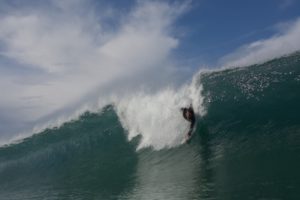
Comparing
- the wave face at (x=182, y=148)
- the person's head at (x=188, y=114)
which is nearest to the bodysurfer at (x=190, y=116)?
the person's head at (x=188, y=114)

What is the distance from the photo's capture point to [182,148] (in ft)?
50.0

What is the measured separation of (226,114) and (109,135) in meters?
7.00

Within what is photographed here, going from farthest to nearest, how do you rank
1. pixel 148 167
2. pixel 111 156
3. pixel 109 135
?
pixel 109 135 < pixel 111 156 < pixel 148 167

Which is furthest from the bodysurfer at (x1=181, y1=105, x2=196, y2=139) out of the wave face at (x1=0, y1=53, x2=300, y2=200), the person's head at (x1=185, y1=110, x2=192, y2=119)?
the wave face at (x1=0, y1=53, x2=300, y2=200)

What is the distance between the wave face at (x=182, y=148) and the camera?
10.5m

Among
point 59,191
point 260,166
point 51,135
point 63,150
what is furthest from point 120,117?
point 260,166

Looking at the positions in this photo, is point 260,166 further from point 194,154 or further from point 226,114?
point 226,114

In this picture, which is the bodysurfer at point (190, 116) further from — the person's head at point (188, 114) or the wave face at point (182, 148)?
the wave face at point (182, 148)

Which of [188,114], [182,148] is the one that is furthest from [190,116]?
[182,148]

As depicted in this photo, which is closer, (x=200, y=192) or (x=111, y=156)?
(x=200, y=192)

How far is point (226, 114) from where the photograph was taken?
53.7ft

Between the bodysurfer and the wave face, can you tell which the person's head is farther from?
the wave face

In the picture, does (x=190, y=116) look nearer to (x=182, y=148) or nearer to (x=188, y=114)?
(x=188, y=114)

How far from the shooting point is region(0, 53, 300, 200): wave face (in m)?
10.5
